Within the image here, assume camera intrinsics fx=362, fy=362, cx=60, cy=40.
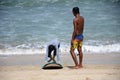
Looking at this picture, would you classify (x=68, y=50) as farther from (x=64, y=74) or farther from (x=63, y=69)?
(x=64, y=74)

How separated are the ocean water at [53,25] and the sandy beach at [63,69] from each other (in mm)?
692

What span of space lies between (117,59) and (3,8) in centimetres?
899

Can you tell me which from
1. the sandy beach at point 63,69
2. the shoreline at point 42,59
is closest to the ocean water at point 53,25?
the shoreline at point 42,59

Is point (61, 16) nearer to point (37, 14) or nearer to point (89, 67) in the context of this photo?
point (37, 14)

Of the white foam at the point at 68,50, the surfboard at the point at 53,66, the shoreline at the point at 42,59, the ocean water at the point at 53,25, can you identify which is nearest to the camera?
the surfboard at the point at 53,66

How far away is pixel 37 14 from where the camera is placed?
15.6 m

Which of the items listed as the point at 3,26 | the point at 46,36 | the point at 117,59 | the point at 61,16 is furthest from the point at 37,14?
the point at 117,59

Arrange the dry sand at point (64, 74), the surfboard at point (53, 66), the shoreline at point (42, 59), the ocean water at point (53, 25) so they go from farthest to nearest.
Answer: the ocean water at point (53, 25) → the shoreline at point (42, 59) → the surfboard at point (53, 66) → the dry sand at point (64, 74)

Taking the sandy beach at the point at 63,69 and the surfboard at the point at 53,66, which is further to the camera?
the surfboard at the point at 53,66

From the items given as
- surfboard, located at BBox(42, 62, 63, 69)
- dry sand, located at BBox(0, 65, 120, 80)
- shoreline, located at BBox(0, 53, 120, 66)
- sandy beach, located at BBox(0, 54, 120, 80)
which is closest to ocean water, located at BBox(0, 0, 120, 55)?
shoreline, located at BBox(0, 53, 120, 66)

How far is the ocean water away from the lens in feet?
36.0

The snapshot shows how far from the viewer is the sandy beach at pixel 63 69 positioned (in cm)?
723

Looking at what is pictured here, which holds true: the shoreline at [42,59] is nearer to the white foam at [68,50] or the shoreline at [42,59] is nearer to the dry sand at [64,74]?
the white foam at [68,50]

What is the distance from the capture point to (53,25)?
537 inches
